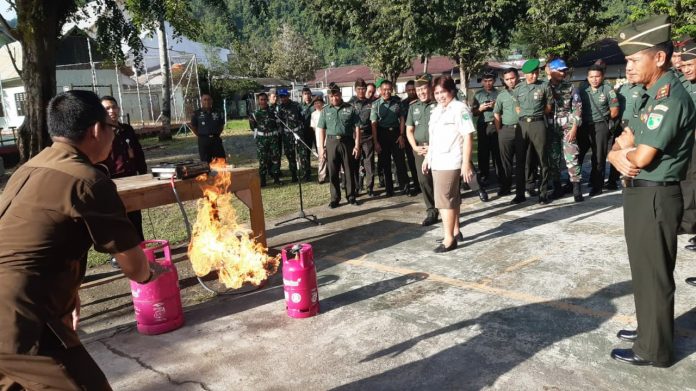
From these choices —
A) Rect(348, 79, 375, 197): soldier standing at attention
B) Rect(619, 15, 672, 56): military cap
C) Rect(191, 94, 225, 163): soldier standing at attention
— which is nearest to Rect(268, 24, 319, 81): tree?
Rect(191, 94, 225, 163): soldier standing at attention

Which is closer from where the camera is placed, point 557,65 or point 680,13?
point 557,65

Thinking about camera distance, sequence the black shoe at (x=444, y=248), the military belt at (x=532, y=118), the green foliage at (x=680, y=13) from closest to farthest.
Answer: the black shoe at (x=444, y=248), the military belt at (x=532, y=118), the green foliage at (x=680, y=13)

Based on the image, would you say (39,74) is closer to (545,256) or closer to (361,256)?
(361,256)

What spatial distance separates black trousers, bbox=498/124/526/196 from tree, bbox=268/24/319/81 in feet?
164

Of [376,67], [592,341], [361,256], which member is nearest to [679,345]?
[592,341]

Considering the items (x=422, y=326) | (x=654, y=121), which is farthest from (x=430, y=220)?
(x=654, y=121)

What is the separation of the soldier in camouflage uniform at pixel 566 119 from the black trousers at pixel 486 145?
1315 mm

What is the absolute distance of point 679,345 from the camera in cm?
349

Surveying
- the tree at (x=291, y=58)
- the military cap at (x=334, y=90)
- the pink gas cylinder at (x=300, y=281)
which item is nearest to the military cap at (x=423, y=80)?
the military cap at (x=334, y=90)

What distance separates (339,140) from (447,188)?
3315mm

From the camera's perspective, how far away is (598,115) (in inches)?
323

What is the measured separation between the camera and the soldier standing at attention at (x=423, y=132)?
6941 millimetres

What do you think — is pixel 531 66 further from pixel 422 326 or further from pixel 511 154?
pixel 422 326

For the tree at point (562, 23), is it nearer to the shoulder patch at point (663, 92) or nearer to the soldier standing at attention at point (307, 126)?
the soldier standing at attention at point (307, 126)
